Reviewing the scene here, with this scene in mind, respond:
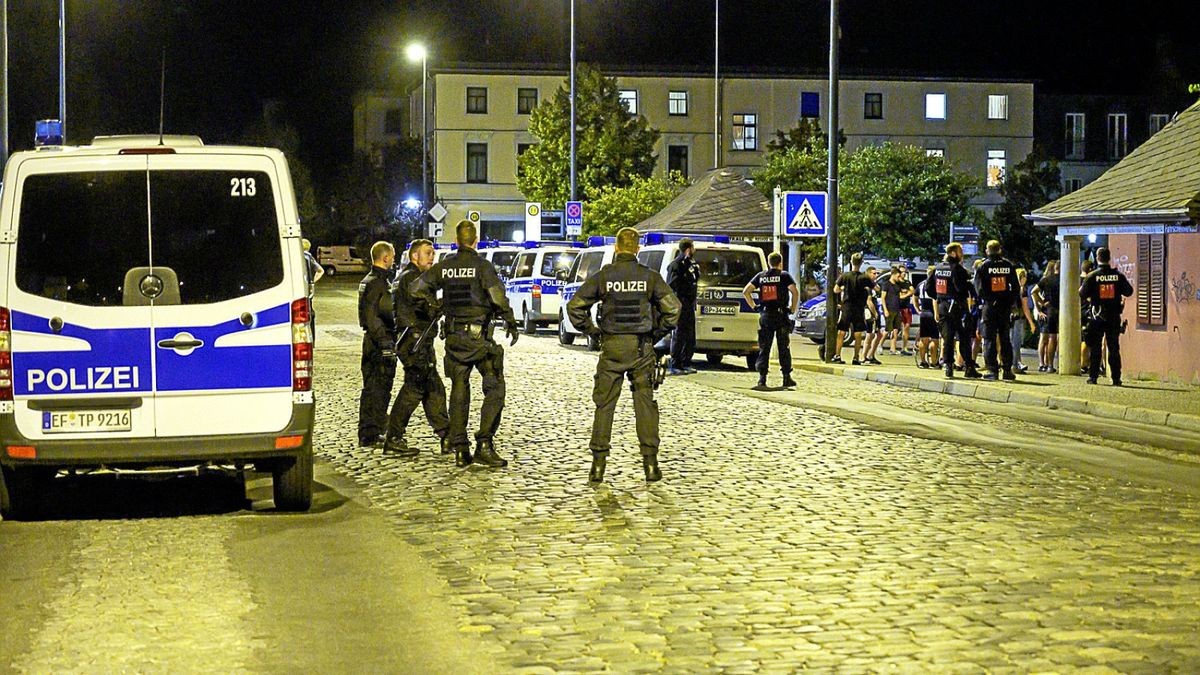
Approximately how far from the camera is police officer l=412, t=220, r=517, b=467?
501 inches

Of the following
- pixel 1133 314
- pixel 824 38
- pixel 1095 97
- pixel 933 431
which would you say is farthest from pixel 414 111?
pixel 933 431

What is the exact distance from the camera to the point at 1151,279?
2286cm

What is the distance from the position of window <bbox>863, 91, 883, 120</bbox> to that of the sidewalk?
53.0m

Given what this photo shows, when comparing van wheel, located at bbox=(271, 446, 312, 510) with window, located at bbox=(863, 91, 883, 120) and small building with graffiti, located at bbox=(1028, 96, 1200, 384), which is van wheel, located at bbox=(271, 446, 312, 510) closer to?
small building with graffiti, located at bbox=(1028, 96, 1200, 384)

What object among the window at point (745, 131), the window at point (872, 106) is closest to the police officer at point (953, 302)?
the window at point (745, 131)

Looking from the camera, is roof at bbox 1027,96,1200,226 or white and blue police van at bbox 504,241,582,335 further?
white and blue police van at bbox 504,241,582,335

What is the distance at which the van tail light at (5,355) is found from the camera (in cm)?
981

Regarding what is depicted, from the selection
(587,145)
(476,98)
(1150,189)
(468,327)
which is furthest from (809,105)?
(468,327)

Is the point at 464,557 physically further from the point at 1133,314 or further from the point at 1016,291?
the point at 1133,314

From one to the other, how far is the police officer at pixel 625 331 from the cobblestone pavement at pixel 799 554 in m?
0.43

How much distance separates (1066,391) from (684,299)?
5.40 m

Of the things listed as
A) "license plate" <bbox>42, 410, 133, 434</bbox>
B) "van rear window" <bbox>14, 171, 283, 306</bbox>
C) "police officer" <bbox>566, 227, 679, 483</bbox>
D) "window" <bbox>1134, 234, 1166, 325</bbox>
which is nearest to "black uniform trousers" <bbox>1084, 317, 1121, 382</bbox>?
"window" <bbox>1134, 234, 1166, 325</bbox>

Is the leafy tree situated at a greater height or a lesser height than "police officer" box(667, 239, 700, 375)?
greater

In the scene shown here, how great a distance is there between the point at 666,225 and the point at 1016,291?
17851 millimetres
